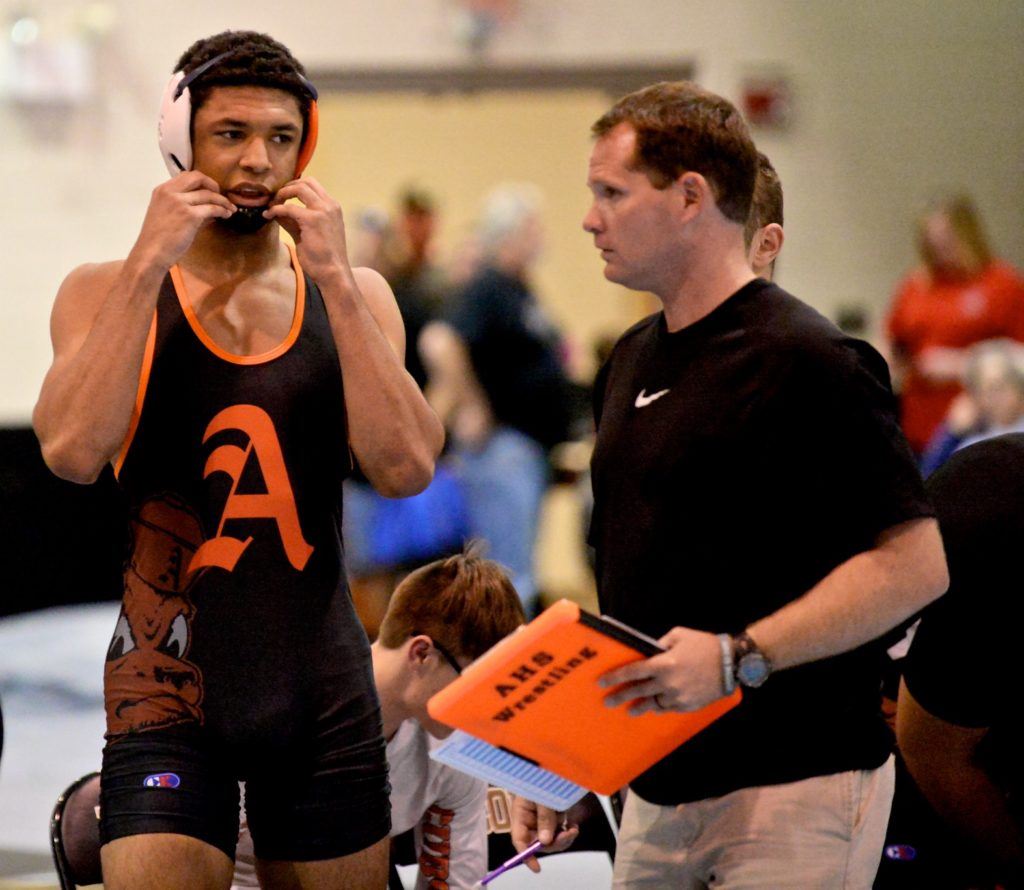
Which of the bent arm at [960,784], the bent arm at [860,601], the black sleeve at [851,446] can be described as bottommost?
the bent arm at [960,784]

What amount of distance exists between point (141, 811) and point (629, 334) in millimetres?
1053

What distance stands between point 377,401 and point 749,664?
0.72 metres

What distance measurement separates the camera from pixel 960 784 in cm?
262

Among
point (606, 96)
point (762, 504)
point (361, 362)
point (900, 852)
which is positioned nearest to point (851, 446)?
point (762, 504)

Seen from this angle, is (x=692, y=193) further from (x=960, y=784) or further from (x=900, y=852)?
(x=900, y=852)

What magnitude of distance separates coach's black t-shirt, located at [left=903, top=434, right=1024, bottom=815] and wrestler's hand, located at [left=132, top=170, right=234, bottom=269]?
133 centimetres

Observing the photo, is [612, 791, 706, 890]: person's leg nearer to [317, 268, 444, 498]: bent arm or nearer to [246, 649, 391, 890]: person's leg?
[246, 649, 391, 890]: person's leg

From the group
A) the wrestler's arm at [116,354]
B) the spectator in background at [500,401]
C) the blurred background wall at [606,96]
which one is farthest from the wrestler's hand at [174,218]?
the blurred background wall at [606,96]

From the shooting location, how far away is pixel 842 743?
212 cm

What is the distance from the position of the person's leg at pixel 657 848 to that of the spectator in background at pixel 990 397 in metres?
4.13

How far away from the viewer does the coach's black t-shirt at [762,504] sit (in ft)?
6.63

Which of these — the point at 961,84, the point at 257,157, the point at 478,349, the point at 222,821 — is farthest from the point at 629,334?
the point at 961,84

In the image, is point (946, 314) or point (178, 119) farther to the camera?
point (946, 314)

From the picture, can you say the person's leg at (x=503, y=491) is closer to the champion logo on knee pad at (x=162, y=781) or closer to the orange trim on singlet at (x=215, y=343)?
the orange trim on singlet at (x=215, y=343)
